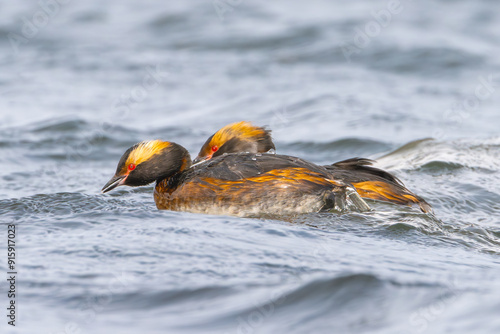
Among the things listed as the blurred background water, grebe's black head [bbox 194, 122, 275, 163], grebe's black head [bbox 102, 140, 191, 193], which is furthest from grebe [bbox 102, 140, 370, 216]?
grebe's black head [bbox 194, 122, 275, 163]

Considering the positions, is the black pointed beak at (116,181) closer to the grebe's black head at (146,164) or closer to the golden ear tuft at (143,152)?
the grebe's black head at (146,164)

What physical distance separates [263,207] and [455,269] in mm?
1887

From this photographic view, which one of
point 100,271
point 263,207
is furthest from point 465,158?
point 100,271

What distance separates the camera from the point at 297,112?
12.9m

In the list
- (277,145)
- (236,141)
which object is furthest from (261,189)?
(277,145)

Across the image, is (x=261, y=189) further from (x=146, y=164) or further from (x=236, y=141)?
(x=236, y=141)

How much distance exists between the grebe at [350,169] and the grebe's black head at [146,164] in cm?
91

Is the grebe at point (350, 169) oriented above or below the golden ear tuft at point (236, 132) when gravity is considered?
below

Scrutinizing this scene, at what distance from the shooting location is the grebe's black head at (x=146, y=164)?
757 centimetres

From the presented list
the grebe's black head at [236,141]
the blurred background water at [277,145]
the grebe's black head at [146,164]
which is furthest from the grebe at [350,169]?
the grebe's black head at [146,164]

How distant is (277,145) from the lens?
1131 centimetres

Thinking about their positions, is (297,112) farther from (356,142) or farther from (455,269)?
(455,269)

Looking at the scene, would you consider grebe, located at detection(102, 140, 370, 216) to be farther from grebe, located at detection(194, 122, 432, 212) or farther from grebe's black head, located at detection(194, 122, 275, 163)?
grebe's black head, located at detection(194, 122, 275, 163)

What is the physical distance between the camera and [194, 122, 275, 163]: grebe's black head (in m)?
8.58
